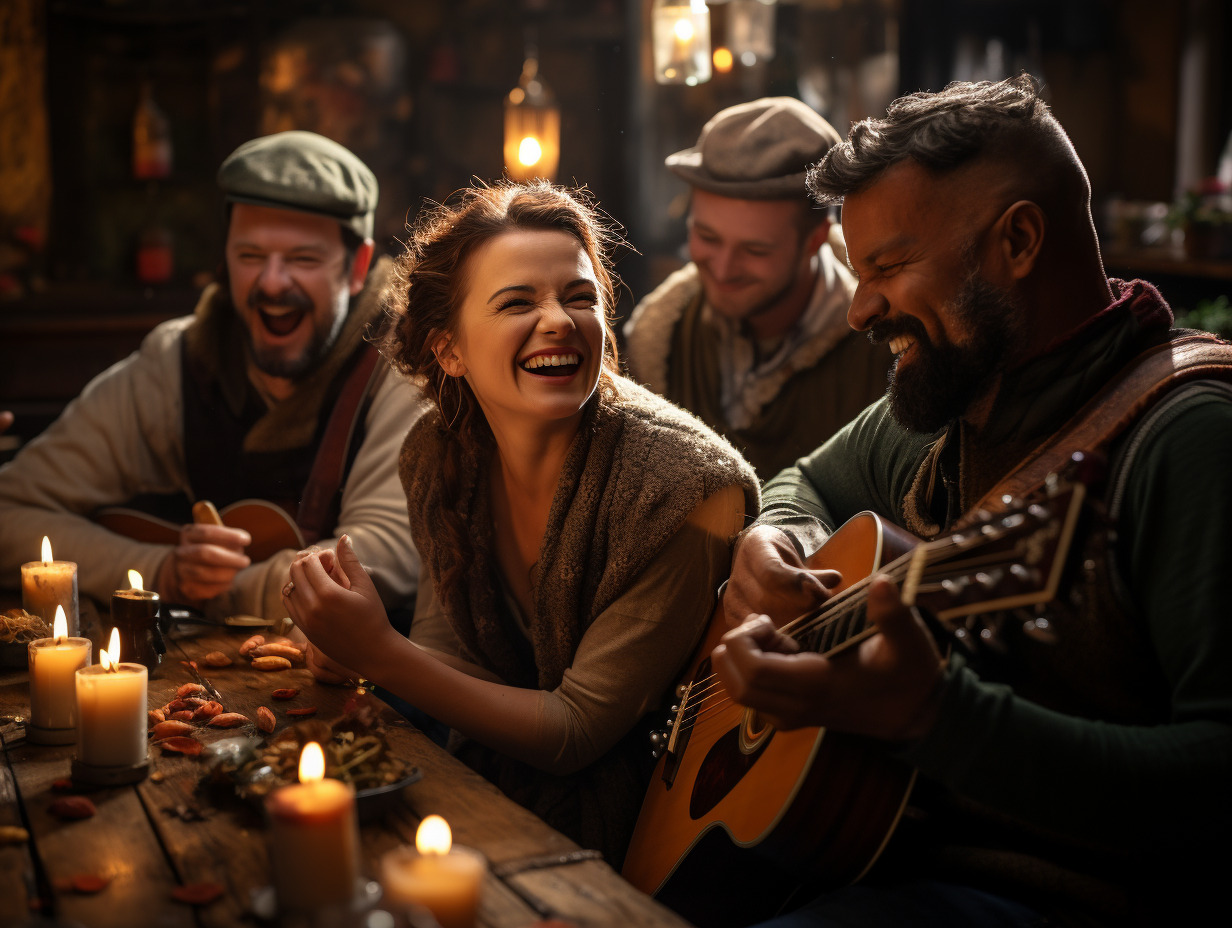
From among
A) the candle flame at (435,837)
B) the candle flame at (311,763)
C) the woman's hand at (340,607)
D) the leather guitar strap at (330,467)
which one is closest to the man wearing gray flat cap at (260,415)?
the leather guitar strap at (330,467)

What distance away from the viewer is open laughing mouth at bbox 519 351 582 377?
2.00m

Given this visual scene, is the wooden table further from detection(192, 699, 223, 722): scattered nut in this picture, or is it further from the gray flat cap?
the gray flat cap

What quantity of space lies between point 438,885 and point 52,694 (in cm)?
90

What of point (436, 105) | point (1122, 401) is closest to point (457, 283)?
point (1122, 401)

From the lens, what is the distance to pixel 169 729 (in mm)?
1721

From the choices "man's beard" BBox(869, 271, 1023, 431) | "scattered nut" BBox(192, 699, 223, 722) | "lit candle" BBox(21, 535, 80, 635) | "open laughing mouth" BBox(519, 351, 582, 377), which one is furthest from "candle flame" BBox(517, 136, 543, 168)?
"scattered nut" BBox(192, 699, 223, 722)

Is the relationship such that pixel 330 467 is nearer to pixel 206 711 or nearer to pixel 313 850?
pixel 206 711

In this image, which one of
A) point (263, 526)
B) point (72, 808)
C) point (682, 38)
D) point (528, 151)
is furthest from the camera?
point (528, 151)

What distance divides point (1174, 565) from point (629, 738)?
1.01 m

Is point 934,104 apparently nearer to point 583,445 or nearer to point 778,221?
point 583,445

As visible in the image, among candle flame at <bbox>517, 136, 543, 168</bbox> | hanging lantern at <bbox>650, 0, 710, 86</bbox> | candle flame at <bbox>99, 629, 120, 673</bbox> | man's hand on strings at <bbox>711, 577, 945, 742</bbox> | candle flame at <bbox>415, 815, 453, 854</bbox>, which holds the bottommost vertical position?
candle flame at <bbox>415, 815, 453, 854</bbox>

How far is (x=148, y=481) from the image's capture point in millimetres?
3070

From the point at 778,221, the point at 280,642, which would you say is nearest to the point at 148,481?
the point at 280,642

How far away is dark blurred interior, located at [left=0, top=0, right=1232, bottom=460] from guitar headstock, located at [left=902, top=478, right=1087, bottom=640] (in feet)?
13.8
